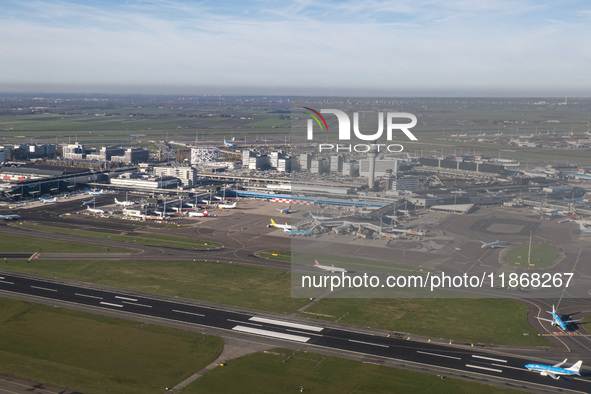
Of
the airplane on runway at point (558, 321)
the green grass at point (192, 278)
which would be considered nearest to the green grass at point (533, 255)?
the airplane on runway at point (558, 321)

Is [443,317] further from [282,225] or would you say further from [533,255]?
[282,225]

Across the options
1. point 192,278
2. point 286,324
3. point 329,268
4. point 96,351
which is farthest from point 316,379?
point 192,278

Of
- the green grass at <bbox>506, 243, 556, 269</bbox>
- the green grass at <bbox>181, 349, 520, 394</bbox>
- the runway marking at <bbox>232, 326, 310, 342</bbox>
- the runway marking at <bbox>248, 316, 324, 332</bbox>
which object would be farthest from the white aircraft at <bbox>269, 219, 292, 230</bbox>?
the green grass at <bbox>181, 349, 520, 394</bbox>

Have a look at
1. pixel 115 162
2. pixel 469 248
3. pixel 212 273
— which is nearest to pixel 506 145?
pixel 469 248

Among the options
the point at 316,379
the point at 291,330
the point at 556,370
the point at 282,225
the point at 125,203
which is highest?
the point at 125,203

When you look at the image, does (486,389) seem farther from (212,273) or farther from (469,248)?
(212,273)

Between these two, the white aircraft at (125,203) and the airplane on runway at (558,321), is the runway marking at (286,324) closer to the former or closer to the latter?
the airplane on runway at (558,321)
